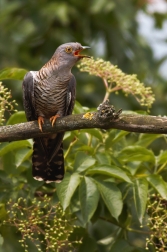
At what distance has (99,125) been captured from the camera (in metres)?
3.62

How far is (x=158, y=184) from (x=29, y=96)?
3.56ft

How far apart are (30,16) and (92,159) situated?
4292 mm

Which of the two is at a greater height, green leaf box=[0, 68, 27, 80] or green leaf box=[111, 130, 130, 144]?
green leaf box=[0, 68, 27, 80]

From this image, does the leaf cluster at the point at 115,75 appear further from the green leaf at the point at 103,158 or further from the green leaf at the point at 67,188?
the green leaf at the point at 67,188

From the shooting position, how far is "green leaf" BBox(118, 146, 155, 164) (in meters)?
4.24

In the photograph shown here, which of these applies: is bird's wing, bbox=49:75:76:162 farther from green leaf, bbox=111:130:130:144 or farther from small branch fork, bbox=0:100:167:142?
small branch fork, bbox=0:100:167:142

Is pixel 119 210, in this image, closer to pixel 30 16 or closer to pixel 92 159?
pixel 92 159

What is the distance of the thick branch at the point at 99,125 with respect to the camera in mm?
3602

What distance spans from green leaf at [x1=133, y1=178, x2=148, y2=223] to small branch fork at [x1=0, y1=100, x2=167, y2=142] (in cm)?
53

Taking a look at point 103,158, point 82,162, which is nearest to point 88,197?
point 82,162

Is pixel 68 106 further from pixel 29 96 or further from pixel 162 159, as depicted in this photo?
pixel 162 159

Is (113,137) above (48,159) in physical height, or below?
above

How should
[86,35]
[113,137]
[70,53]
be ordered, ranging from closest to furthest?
[113,137]
[70,53]
[86,35]

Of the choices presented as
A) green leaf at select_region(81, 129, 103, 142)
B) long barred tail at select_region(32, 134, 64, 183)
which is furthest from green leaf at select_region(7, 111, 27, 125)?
green leaf at select_region(81, 129, 103, 142)
